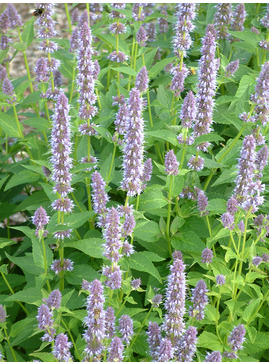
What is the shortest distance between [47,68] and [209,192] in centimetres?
201

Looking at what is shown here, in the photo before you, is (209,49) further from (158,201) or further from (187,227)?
(187,227)

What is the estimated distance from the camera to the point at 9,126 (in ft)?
16.7

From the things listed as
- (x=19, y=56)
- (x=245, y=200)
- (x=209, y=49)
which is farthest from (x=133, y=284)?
(x=19, y=56)

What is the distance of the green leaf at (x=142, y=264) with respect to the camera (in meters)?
3.84

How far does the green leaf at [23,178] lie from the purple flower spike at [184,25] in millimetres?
1823

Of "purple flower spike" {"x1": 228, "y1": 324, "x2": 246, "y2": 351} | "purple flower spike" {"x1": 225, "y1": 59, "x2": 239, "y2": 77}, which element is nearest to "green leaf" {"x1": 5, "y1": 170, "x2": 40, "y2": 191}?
"purple flower spike" {"x1": 225, "y1": 59, "x2": 239, "y2": 77}

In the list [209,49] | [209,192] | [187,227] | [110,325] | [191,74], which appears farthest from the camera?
[191,74]

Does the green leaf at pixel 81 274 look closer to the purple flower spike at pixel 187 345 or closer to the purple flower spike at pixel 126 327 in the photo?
the purple flower spike at pixel 126 327

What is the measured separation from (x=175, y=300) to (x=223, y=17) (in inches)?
142

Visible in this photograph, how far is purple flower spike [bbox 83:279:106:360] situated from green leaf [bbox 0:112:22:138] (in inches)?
102

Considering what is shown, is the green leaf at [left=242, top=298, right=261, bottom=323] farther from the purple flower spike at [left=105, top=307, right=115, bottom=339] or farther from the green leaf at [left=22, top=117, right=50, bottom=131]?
the green leaf at [left=22, top=117, right=50, bottom=131]

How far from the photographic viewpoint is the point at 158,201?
4.11 metres

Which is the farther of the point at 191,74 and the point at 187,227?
the point at 191,74

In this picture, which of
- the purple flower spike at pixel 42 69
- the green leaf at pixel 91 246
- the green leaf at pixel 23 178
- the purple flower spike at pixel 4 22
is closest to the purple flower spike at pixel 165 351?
the green leaf at pixel 91 246
